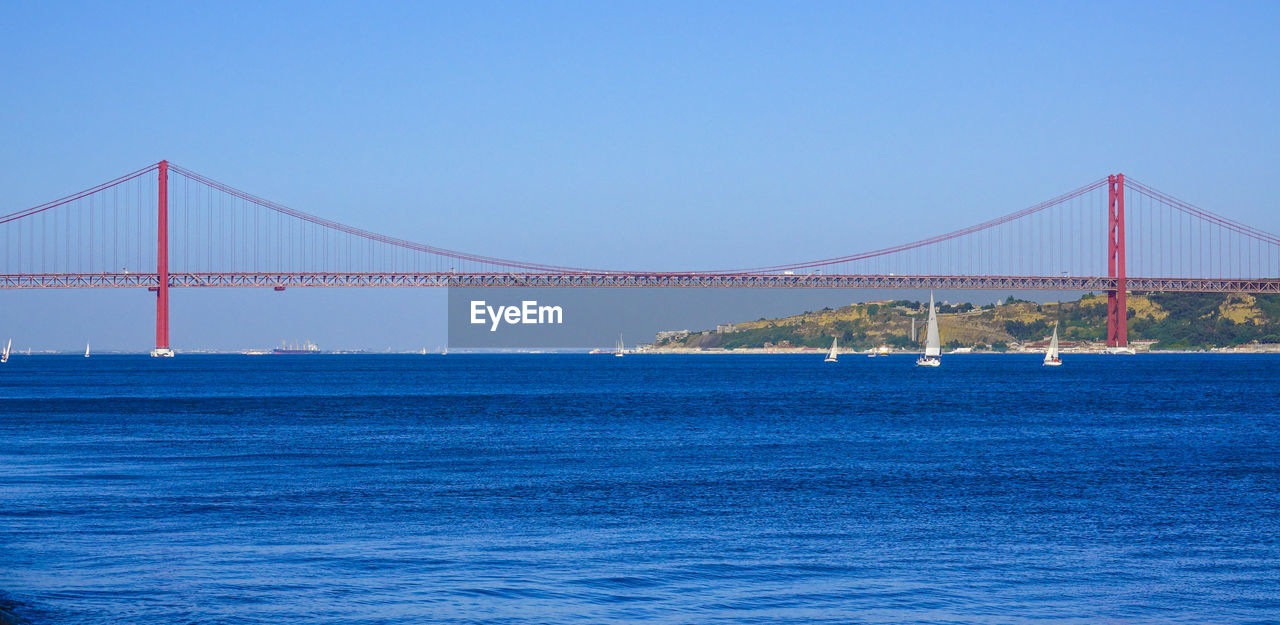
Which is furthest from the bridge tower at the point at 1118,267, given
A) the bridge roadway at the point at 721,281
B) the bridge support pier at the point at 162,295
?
the bridge support pier at the point at 162,295

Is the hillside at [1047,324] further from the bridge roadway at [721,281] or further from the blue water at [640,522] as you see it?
the blue water at [640,522]

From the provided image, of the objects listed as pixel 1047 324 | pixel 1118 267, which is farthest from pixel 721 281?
pixel 1047 324

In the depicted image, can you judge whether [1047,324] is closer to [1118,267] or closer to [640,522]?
[1118,267]

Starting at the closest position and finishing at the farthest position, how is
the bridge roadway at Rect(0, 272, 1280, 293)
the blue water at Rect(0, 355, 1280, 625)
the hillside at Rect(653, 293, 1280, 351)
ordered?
the blue water at Rect(0, 355, 1280, 625)
the bridge roadway at Rect(0, 272, 1280, 293)
the hillside at Rect(653, 293, 1280, 351)

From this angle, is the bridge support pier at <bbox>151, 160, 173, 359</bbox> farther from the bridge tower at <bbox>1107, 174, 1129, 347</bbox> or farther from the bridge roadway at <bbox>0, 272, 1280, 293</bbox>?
the bridge tower at <bbox>1107, 174, 1129, 347</bbox>

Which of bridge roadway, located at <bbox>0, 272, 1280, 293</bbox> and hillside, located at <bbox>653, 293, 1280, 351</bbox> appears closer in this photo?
bridge roadway, located at <bbox>0, 272, 1280, 293</bbox>

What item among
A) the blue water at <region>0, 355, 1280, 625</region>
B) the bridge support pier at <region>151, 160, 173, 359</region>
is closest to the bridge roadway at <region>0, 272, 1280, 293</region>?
the bridge support pier at <region>151, 160, 173, 359</region>

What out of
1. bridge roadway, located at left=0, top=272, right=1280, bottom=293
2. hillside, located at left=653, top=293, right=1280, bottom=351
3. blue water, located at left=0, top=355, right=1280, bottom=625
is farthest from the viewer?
hillside, located at left=653, top=293, right=1280, bottom=351

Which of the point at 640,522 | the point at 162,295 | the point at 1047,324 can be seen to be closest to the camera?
the point at 640,522
